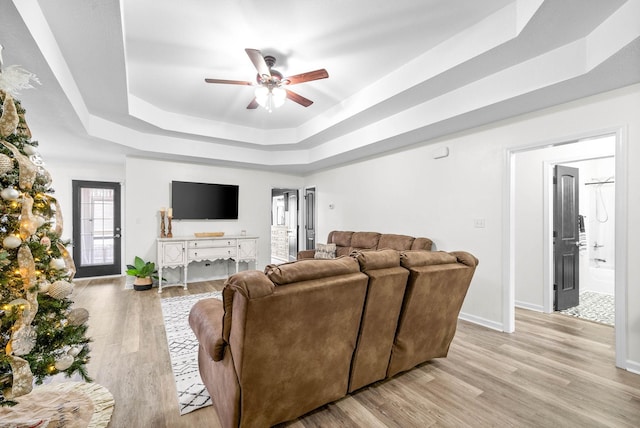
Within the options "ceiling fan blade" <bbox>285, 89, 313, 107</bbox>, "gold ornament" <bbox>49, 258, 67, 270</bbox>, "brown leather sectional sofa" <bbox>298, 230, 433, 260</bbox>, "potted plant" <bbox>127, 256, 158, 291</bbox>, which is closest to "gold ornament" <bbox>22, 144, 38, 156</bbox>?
"gold ornament" <bbox>49, 258, 67, 270</bbox>

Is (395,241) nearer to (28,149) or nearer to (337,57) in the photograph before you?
(337,57)

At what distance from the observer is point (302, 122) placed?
16.6 feet

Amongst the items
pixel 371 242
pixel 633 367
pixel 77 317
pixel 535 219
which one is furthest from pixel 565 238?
pixel 77 317

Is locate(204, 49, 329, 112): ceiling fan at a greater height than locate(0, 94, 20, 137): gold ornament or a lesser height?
greater

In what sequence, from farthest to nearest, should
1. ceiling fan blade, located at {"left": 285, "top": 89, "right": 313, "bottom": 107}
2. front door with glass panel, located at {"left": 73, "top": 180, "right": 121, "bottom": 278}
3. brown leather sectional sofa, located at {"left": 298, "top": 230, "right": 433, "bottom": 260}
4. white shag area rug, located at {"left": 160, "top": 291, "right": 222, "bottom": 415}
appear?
front door with glass panel, located at {"left": 73, "top": 180, "right": 121, "bottom": 278}
brown leather sectional sofa, located at {"left": 298, "top": 230, "right": 433, "bottom": 260}
ceiling fan blade, located at {"left": 285, "top": 89, "right": 313, "bottom": 107}
white shag area rug, located at {"left": 160, "top": 291, "right": 222, "bottom": 415}

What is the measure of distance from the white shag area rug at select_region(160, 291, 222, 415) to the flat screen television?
1.96 metres

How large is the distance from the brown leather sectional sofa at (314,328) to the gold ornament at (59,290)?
2.31 feet

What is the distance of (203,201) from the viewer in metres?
5.89

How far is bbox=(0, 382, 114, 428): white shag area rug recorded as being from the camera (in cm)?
176

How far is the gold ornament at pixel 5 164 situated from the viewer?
1.39 metres

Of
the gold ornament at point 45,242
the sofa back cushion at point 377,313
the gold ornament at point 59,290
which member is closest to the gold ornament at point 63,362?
the gold ornament at point 59,290

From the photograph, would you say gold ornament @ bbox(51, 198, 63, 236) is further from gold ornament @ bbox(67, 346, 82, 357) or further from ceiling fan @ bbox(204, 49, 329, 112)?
ceiling fan @ bbox(204, 49, 329, 112)

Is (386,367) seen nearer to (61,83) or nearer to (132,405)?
(132,405)

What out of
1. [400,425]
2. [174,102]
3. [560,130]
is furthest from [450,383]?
[174,102]
